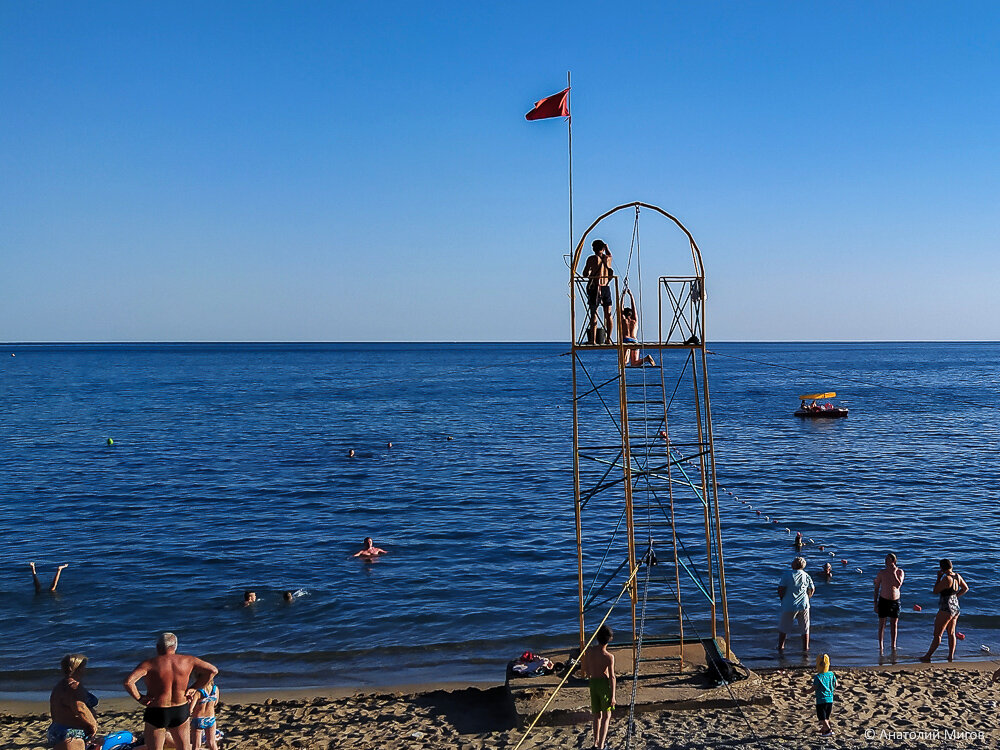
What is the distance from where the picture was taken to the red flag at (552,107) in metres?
12.4

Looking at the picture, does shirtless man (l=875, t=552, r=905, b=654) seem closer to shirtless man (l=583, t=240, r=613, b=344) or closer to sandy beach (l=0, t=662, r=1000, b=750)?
sandy beach (l=0, t=662, r=1000, b=750)

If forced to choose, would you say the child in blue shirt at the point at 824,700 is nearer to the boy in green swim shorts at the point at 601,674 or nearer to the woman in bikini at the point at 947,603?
the boy in green swim shorts at the point at 601,674

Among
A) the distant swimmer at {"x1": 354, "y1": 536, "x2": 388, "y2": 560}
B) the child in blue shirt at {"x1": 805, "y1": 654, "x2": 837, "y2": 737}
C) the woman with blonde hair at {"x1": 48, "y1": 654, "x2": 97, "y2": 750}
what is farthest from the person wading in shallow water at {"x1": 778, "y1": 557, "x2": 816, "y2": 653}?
the distant swimmer at {"x1": 354, "y1": 536, "x2": 388, "y2": 560}

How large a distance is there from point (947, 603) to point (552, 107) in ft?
34.0

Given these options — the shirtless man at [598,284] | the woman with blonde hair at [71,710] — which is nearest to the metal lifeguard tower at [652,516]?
the shirtless man at [598,284]

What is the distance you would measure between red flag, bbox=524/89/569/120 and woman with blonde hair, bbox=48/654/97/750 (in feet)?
30.6

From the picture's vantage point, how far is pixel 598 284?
450 inches

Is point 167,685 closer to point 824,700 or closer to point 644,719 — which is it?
point 644,719

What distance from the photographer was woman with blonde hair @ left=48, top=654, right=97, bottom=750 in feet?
30.3

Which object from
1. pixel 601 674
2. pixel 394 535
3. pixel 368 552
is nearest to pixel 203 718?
pixel 601 674

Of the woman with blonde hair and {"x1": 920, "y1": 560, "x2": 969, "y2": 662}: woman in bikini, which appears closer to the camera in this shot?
the woman with blonde hair

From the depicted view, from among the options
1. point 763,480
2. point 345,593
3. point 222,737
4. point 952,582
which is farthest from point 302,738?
point 763,480

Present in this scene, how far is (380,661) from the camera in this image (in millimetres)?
16016

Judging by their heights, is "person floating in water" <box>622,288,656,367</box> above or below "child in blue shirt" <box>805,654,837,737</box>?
above
